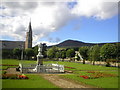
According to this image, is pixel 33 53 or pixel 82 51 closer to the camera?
pixel 82 51

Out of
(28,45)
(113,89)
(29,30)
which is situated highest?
(29,30)

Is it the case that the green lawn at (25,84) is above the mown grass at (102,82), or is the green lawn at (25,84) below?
above

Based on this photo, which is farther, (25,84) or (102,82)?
(102,82)

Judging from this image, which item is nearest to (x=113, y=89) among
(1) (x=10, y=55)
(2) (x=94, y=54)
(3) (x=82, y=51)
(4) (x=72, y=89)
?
(4) (x=72, y=89)

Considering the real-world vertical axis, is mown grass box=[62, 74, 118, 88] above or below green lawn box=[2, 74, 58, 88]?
below

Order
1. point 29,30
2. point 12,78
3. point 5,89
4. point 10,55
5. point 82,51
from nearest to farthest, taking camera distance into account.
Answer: point 5,89
point 12,78
point 82,51
point 10,55
point 29,30

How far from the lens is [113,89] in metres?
15.3

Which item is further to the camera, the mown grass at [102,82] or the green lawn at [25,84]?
the mown grass at [102,82]

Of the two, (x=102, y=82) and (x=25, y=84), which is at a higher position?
(x=25, y=84)

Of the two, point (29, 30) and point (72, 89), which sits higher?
point (29, 30)

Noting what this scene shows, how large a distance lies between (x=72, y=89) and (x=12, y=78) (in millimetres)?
8941

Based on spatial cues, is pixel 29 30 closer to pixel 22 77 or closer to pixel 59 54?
pixel 59 54

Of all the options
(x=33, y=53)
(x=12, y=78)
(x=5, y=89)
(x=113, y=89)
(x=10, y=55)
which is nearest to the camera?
(x=5, y=89)

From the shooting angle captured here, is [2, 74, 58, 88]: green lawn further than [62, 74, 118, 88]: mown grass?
No
